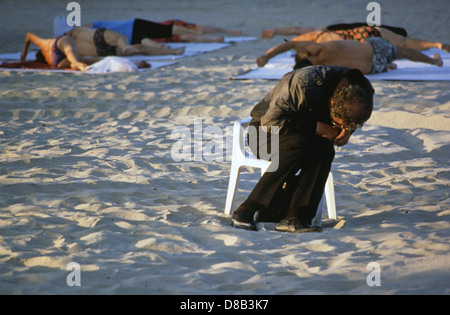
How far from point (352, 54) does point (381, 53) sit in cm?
43

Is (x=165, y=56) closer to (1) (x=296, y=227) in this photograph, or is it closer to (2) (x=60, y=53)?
(2) (x=60, y=53)

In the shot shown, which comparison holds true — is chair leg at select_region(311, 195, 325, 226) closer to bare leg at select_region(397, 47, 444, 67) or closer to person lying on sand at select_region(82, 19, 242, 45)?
bare leg at select_region(397, 47, 444, 67)

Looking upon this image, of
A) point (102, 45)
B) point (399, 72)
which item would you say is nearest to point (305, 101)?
point (399, 72)

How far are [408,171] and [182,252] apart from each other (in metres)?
1.73

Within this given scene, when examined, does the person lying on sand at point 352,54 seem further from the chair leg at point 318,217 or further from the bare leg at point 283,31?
the chair leg at point 318,217

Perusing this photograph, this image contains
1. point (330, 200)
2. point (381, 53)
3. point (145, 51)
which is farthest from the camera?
point (145, 51)

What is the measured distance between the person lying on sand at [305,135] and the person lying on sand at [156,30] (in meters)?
5.75

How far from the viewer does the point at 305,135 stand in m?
2.53

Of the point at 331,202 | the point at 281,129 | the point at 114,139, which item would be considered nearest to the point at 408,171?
the point at 331,202

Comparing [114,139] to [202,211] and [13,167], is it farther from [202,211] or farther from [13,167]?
[202,211]

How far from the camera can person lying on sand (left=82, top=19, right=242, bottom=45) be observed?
26.2ft

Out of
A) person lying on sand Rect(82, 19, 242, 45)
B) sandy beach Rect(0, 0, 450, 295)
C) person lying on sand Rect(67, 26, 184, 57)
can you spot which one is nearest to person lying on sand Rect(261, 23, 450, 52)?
sandy beach Rect(0, 0, 450, 295)

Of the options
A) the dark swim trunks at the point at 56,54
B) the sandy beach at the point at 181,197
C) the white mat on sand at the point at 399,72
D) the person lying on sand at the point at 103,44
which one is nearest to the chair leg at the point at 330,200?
the sandy beach at the point at 181,197

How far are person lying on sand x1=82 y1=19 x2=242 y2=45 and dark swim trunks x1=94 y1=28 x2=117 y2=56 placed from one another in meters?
0.44
